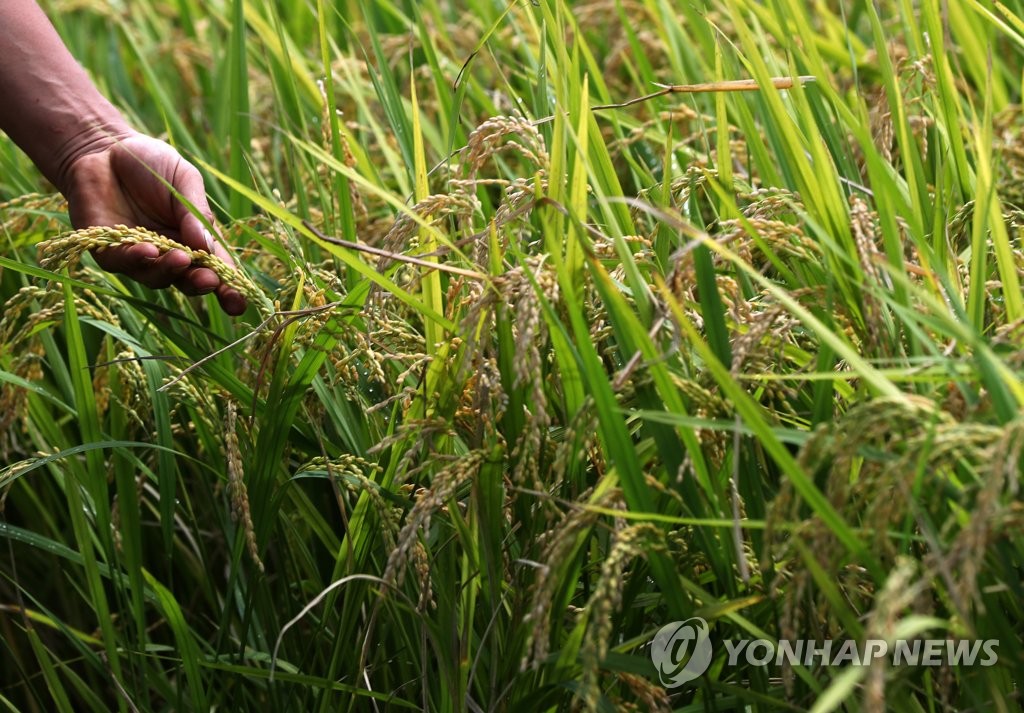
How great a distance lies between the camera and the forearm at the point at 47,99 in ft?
4.89

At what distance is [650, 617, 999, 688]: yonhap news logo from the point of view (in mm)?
901

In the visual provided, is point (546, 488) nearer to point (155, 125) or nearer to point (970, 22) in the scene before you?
point (970, 22)

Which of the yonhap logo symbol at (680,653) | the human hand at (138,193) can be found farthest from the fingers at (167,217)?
the yonhap logo symbol at (680,653)

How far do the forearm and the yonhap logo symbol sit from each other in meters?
1.00

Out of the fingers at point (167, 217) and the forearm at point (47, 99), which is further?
the forearm at point (47, 99)

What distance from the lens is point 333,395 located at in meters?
1.34

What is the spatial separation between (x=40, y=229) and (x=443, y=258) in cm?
87

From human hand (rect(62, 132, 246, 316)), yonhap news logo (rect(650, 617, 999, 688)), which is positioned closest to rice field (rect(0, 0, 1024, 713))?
yonhap news logo (rect(650, 617, 999, 688))

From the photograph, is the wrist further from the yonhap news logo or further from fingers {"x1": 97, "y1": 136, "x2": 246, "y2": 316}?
the yonhap news logo

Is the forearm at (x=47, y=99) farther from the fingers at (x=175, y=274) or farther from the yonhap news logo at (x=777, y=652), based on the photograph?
the yonhap news logo at (x=777, y=652)

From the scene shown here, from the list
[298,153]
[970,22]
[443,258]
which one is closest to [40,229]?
[298,153]

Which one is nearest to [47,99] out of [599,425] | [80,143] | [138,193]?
[80,143]

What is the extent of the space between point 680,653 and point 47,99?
113 centimetres

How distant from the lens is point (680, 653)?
102cm
